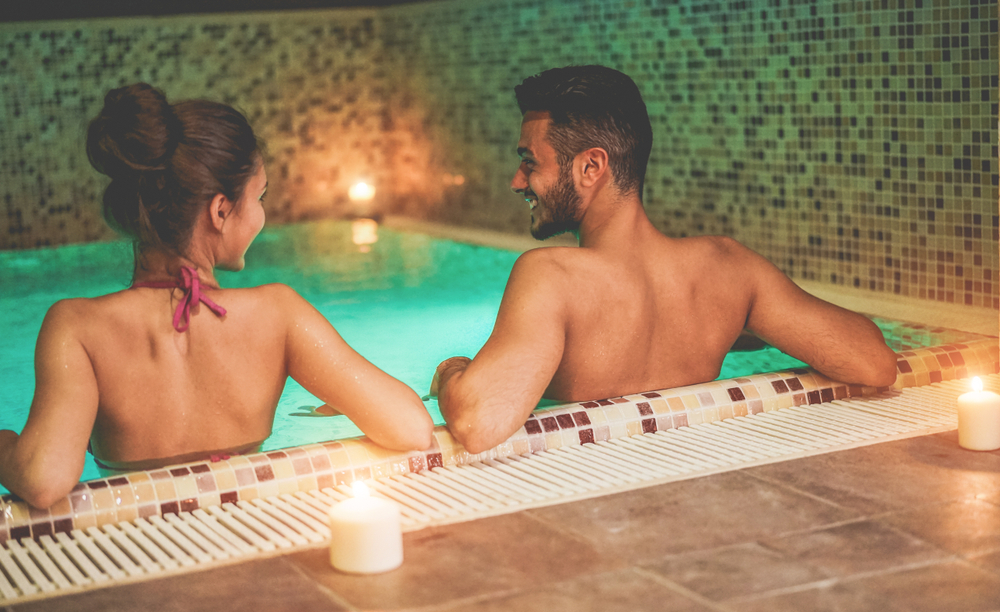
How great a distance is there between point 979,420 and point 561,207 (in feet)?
3.42

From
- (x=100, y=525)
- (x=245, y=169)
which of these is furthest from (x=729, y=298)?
(x=100, y=525)

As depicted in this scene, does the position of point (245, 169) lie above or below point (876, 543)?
above

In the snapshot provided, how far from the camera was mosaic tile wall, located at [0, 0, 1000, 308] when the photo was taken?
454cm

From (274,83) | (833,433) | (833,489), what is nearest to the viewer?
(833,489)

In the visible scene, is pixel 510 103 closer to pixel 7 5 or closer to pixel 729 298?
pixel 7 5

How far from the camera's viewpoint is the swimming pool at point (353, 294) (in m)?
4.52

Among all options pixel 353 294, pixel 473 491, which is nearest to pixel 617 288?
pixel 473 491

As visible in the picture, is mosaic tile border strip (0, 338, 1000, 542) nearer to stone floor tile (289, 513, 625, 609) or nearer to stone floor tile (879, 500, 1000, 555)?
stone floor tile (289, 513, 625, 609)

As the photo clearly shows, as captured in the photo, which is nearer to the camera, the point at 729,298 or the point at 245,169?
the point at 245,169

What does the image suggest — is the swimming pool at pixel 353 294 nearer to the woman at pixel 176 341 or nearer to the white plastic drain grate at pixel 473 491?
the woman at pixel 176 341

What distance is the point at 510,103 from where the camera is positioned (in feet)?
26.2

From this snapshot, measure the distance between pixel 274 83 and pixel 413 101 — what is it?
1.18 m

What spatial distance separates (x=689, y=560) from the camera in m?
1.74

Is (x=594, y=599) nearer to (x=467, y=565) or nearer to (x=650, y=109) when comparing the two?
(x=467, y=565)
